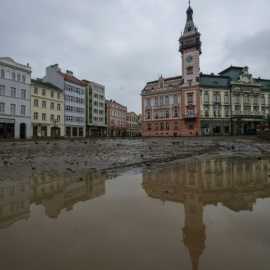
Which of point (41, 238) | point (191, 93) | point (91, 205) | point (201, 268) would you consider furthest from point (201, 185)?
point (191, 93)

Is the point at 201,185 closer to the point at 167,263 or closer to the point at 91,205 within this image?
→ the point at 91,205

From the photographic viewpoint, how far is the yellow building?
46.0 metres

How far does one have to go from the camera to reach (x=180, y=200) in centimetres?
471

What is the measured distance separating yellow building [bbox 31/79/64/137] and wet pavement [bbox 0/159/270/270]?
44251 mm

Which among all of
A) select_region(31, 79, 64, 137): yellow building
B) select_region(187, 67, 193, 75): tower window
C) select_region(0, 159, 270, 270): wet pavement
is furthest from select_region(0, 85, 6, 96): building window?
select_region(187, 67, 193, 75): tower window

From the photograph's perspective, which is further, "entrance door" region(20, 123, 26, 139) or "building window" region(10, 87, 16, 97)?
"entrance door" region(20, 123, 26, 139)

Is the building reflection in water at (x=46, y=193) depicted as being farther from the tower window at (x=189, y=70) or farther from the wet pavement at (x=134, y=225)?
the tower window at (x=189, y=70)

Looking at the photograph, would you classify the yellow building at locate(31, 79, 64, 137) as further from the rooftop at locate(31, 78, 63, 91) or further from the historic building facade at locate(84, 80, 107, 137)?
the historic building facade at locate(84, 80, 107, 137)

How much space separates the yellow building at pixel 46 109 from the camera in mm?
46009

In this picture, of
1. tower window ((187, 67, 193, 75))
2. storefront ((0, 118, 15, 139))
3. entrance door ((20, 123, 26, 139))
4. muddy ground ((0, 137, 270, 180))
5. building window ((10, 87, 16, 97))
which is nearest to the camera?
muddy ground ((0, 137, 270, 180))

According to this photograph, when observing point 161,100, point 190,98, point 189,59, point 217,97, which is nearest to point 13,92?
point 161,100

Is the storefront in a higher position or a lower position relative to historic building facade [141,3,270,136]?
lower

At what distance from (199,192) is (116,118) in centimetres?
8250

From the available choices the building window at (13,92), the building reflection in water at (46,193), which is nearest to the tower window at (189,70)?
the building window at (13,92)
